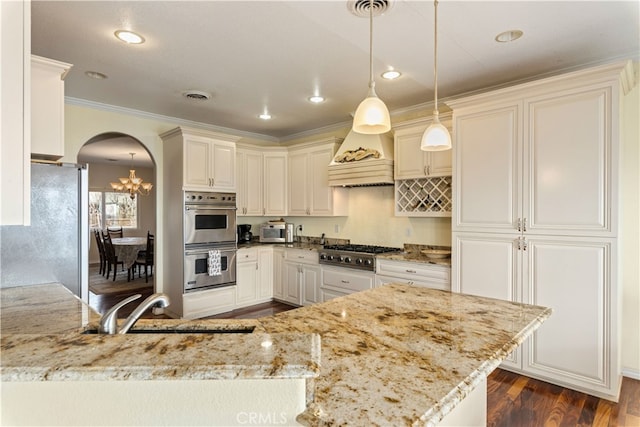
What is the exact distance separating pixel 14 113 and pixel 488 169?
300cm

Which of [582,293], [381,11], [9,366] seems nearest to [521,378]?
[582,293]

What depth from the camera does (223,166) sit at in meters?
4.51

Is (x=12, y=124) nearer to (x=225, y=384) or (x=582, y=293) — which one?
(x=225, y=384)

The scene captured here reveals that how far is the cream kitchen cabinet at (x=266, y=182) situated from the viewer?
5074mm

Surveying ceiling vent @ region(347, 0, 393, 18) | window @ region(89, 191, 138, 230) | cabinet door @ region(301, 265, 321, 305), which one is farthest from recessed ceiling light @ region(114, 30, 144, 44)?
A: window @ region(89, 191, 138, 230)

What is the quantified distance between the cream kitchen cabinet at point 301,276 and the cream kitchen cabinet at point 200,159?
1236mm

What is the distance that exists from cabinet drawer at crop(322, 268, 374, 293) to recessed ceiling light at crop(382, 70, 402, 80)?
201 centimetres

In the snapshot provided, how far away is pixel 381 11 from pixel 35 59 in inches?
80.3

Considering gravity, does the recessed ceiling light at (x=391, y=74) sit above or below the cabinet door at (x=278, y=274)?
above

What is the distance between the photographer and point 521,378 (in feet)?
9.06

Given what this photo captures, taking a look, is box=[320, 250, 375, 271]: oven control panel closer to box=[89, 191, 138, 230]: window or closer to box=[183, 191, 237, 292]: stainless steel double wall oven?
box=[183, 191, 237, 292]: stainless steel double wall oven

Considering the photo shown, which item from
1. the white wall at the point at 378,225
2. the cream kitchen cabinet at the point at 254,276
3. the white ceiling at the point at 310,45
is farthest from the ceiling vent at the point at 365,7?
the cream kitchen cabinet at the point at 254,276

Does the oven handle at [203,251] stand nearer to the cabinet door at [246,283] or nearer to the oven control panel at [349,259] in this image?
the cabinet door at [246,283]

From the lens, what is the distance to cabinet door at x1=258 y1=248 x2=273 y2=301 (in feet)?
16.2
